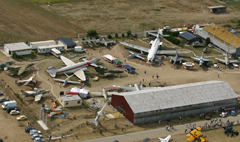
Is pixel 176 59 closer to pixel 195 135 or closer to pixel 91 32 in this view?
pixel 91 32

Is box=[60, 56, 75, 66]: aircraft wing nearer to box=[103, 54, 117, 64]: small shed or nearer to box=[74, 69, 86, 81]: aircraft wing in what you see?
box=[74, 69, 86, 81]: aircraft wing

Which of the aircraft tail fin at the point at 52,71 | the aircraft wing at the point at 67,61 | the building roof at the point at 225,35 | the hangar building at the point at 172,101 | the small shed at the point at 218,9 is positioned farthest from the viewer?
the small shed at the point at 218,9

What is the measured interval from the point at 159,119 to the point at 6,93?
130ft

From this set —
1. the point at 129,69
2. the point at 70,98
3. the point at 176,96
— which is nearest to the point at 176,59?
the point at 129,69

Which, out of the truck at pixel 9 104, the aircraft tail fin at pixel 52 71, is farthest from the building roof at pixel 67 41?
the truck at pixel 9 104

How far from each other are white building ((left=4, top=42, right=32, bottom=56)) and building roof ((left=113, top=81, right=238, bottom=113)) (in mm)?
47243

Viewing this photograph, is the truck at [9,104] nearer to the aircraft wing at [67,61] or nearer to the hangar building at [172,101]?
the hangar building at [172,101]

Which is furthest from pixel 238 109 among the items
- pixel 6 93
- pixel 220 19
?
pixel 220 19

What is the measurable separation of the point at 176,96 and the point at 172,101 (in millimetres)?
2163

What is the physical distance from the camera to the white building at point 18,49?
10588cm

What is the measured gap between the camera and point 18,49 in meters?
106

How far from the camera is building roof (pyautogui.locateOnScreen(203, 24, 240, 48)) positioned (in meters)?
117

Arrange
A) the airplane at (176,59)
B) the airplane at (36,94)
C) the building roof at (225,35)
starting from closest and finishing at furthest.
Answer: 1. the airplane at (36,94)
2. the airplane at (176,59)
3. the building roof at (225,35)

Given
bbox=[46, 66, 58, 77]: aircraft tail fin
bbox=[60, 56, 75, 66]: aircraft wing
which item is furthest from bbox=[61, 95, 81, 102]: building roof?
bbox=[60, 56, 75, 66]: aircraft wing
